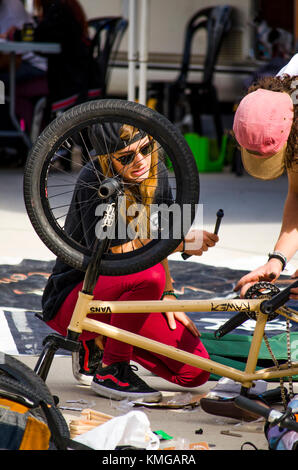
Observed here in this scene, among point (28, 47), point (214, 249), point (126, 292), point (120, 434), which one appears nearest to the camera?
point (120, 434)

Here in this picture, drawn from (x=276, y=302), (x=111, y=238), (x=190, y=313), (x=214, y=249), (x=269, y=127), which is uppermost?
(x=269, y=127)

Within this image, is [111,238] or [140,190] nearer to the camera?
[111,238]

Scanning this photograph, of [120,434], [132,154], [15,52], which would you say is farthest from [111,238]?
[15,52]

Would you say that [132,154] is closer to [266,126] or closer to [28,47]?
[266,126]

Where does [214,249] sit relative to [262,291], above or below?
below

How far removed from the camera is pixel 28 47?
752 centimetres

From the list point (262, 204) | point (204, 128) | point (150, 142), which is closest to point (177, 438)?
point (150, 142)

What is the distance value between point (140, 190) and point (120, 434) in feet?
2.42

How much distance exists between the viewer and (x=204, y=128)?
9.77 meters

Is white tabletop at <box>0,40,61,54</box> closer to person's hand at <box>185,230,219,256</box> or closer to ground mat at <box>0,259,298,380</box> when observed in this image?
ground mat at <box>0,259,298,380</box>

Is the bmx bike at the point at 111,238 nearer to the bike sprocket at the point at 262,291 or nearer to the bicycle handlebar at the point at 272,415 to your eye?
the bike sprocket at the point at 262,291

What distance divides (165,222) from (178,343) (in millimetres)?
455

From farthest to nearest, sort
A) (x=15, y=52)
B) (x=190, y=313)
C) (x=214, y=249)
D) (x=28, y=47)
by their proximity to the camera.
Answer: (x=15, y=52) < (x=28, y=47) < (x=214, y=249) < (x=190, y=313)

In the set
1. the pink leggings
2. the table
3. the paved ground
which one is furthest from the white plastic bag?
the table
